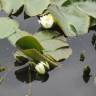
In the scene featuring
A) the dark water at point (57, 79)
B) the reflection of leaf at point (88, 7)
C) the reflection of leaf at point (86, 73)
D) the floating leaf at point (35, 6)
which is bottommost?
the reflection of leaf at point (86, 73)

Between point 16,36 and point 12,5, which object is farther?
point 12,5

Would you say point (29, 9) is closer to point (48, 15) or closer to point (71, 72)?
point (48, 15)

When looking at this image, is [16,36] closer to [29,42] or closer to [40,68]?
[29,42]

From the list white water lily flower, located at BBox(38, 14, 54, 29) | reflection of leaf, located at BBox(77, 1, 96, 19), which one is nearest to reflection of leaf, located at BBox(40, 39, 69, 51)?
white water lily flower, located at BBox(38, 14, 54, 29)

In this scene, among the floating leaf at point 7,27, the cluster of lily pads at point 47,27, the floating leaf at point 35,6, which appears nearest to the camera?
the cluster of lily pads at point 47,27

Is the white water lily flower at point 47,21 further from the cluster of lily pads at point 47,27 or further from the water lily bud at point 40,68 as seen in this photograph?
the water lily bud at point 40,68

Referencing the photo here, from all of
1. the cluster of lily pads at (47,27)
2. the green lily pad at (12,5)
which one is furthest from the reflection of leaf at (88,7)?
the green lily pad at (12,5)

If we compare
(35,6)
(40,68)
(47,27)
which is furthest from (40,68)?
(35,6)
